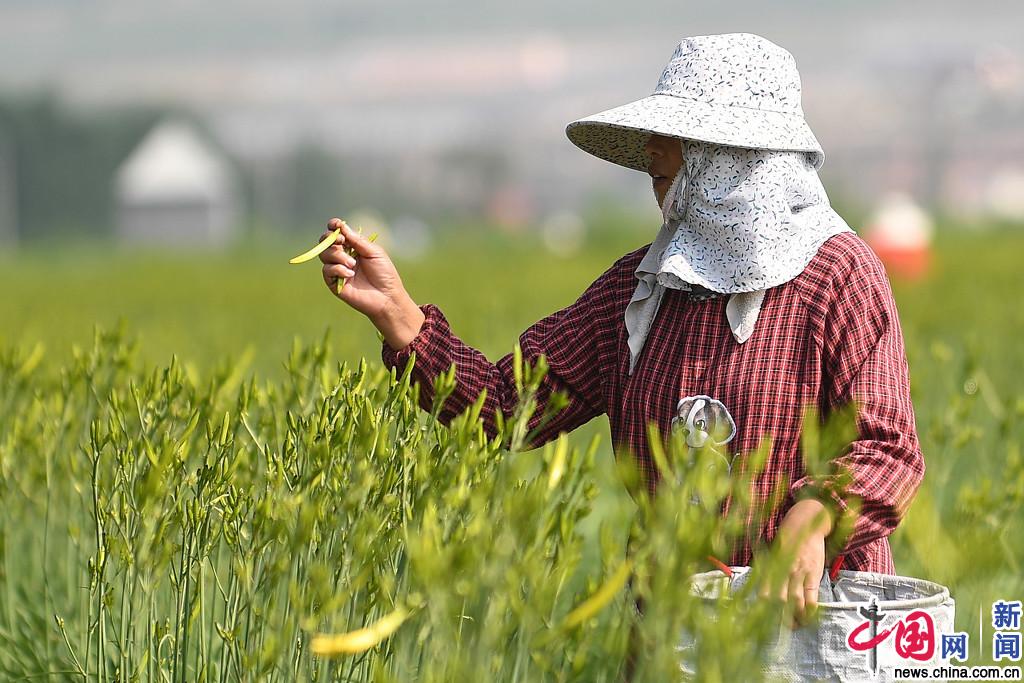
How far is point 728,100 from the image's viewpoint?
2.04 metres

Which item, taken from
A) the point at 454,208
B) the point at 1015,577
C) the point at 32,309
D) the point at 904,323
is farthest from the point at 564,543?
the point at 454,208

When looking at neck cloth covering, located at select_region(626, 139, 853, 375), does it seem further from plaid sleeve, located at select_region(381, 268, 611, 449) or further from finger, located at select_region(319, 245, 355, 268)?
finger, located at select_region(319, 245, 355, 268)

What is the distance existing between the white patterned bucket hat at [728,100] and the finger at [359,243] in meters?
0.40

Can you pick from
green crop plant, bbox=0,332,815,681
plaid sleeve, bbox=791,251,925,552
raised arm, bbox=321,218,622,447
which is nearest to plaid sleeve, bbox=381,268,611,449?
raised arm, bbox=321,218,622,447

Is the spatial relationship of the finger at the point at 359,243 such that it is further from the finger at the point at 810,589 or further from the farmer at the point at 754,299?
the finger at the point at 810,589

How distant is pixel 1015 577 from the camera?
3.10 meters

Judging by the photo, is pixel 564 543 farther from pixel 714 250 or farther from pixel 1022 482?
pixel 1022 482

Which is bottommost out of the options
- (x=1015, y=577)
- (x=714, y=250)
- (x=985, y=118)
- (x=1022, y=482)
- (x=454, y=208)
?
(x=1015, y=577)

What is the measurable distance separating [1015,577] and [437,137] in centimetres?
5853

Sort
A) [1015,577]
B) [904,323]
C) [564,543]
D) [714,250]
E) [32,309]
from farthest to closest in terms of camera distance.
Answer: [32,309] → [904,323] → [1015,577] → [714,250] → [564,543]

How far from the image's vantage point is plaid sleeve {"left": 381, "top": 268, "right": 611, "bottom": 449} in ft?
7.61

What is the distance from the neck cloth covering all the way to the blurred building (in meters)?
45.0

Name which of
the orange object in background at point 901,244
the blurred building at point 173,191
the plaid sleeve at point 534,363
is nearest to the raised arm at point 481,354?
the plaid sleeve at point 534,363

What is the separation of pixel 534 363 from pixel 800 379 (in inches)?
20.2
